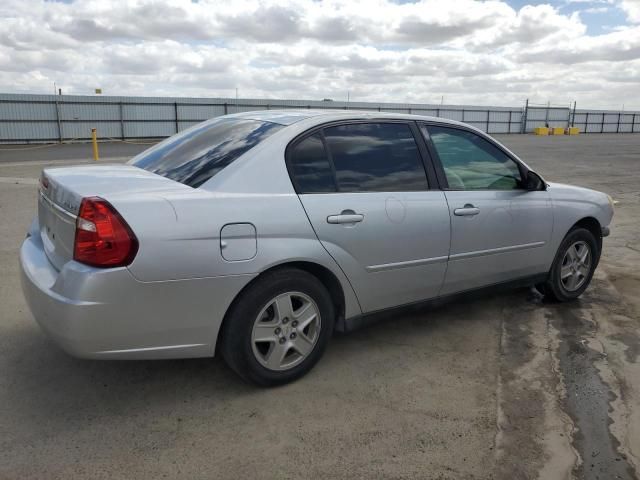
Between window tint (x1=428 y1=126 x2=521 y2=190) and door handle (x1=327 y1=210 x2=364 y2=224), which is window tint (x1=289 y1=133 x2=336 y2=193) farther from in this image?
window tint (x1=428 y1=126 x2=521 y2=190)

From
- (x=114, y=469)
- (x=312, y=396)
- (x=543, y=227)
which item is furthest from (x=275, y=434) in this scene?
(x=543, y=227)

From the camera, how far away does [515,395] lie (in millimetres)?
3287

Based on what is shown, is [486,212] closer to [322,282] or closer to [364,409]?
[322,282]

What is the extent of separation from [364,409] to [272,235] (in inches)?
42.0

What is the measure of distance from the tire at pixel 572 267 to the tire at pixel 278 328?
232 cm

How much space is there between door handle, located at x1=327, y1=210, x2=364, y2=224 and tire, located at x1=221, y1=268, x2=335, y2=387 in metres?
0.35

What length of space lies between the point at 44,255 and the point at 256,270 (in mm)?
1227

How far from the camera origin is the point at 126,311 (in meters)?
2.71

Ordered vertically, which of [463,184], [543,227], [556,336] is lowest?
[556,336]

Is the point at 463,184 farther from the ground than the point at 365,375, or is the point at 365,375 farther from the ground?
the point at 463,184

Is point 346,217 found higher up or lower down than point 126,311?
higher up

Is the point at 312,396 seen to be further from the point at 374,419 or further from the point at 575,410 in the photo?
the point at 575,410

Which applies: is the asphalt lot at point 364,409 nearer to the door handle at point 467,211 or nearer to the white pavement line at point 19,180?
the door handle at point 467,211

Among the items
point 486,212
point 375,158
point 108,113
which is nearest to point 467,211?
point 486,212
